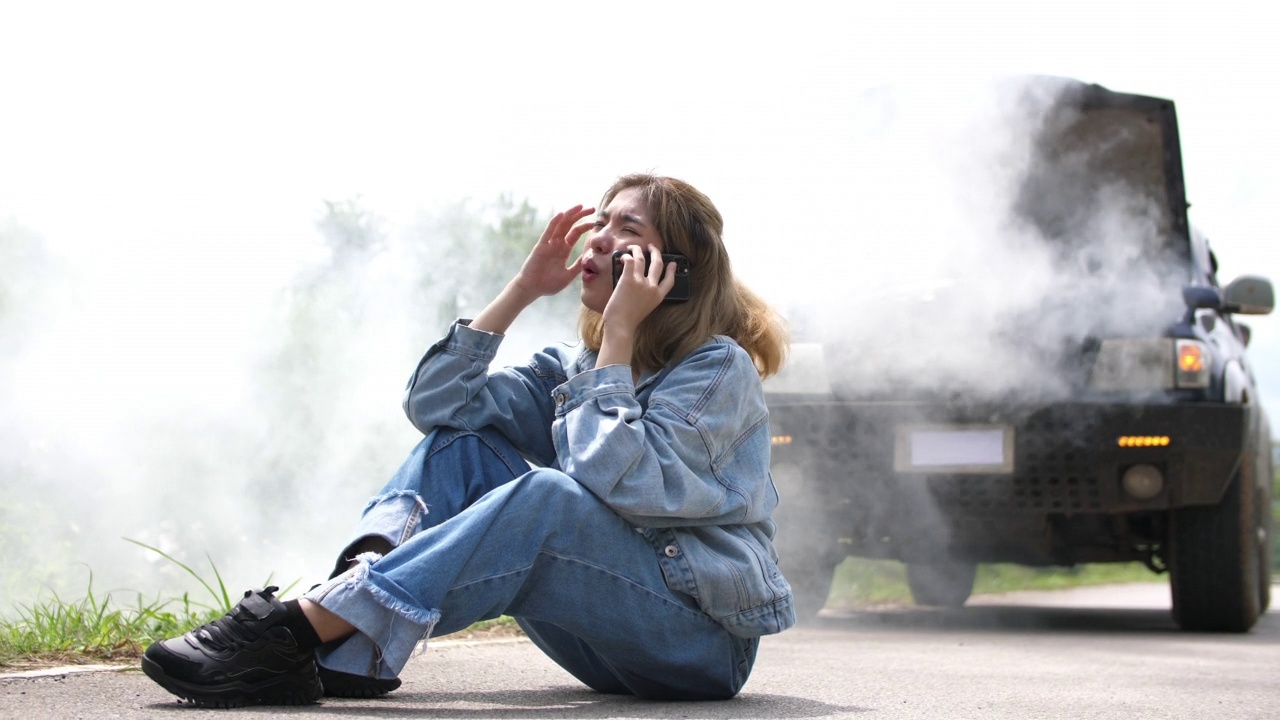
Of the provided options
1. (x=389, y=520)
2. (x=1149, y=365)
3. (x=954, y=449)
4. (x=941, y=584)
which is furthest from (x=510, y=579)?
(x=941, y=584)

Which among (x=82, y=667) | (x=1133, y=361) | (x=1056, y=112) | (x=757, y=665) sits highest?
(x=1056, y=112)

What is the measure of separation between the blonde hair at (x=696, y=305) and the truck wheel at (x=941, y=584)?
4240mm

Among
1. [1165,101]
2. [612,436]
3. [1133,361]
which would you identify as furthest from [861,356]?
[612,436]

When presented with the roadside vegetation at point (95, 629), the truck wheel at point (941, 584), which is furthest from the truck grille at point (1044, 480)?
the truck wheel at point (941, 584)

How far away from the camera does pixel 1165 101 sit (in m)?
4.87

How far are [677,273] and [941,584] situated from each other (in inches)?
181

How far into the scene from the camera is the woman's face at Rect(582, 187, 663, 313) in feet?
8.25

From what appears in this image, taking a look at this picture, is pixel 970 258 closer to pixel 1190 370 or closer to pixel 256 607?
pixel 1190 370

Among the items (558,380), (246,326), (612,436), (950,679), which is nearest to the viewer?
(612,436)

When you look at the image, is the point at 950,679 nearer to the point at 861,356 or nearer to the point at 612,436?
the point at 612,436

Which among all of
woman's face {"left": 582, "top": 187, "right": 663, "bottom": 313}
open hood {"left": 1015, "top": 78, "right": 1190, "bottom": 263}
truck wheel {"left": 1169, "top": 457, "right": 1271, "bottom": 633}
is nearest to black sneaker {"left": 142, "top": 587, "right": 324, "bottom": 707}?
woman's face {"left": 582, "top": 187, "right": 663, "bottom": 313}

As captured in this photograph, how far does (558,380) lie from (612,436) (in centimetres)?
53

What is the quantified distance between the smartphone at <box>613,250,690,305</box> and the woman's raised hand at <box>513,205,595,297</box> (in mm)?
168

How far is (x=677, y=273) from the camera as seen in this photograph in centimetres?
247
